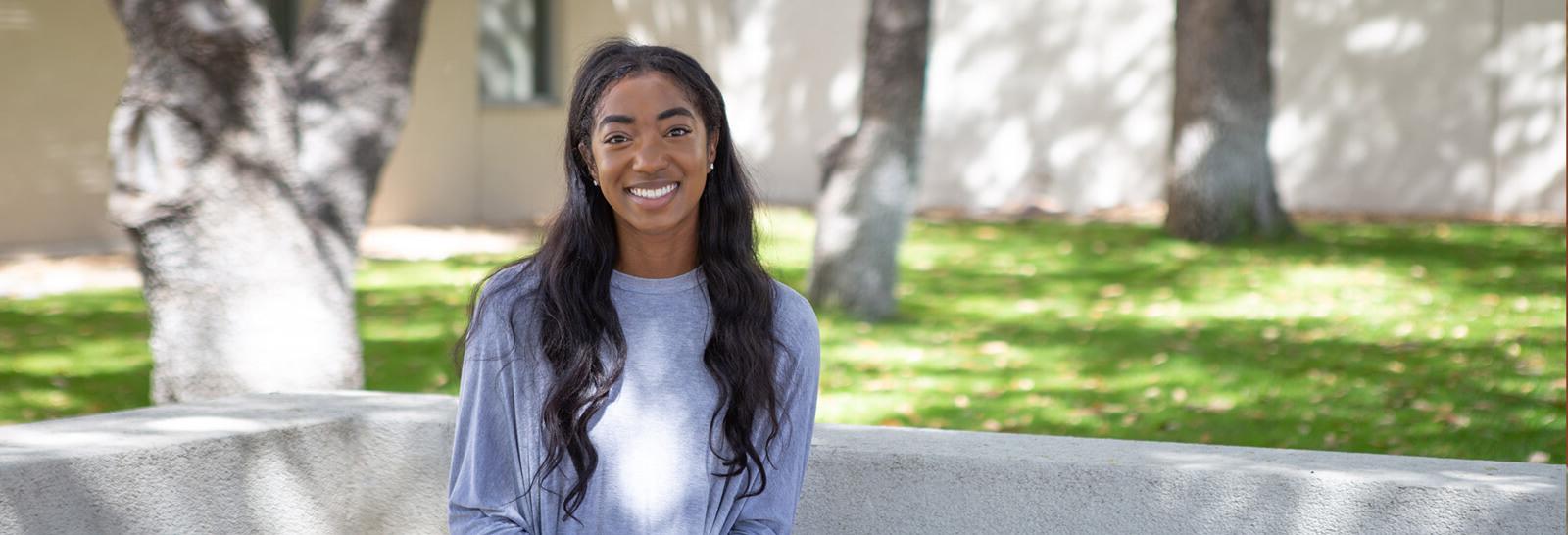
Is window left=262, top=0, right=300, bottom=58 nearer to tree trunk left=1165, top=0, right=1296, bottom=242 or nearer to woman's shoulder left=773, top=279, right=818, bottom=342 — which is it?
tree trunk left=1165, top=0, right=1296, bottom=242

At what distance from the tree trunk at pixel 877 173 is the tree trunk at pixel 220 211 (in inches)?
174

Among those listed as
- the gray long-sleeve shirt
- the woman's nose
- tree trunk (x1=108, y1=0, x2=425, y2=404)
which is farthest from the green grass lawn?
the woman's nose

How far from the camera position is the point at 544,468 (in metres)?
2.74

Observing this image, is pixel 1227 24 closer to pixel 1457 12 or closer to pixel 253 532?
pixel 1457 12

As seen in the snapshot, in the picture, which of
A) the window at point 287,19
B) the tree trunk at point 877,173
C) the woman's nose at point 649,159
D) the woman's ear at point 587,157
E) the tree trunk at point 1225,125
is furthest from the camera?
the window at point 287,19

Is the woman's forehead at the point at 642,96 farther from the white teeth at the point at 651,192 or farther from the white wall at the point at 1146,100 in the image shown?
the white wall at the point at 1146,100

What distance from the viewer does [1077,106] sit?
1908 cm

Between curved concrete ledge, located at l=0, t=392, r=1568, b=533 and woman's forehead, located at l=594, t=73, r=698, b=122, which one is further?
curved concrete ledge, located at l=0, t=392, r=1568, b=533

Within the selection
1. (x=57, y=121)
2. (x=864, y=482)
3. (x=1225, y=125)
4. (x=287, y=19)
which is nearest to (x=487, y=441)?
(x=864, y=482)

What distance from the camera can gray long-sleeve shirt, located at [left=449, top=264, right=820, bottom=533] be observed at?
2760mm

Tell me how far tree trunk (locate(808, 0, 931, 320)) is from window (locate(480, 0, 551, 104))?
9.23 meters

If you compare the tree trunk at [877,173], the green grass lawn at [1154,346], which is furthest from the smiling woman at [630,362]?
the tree trunk at [877,173]

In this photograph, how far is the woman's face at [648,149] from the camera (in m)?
2.73

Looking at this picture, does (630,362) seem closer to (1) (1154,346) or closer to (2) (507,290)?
(2) (507,290)
